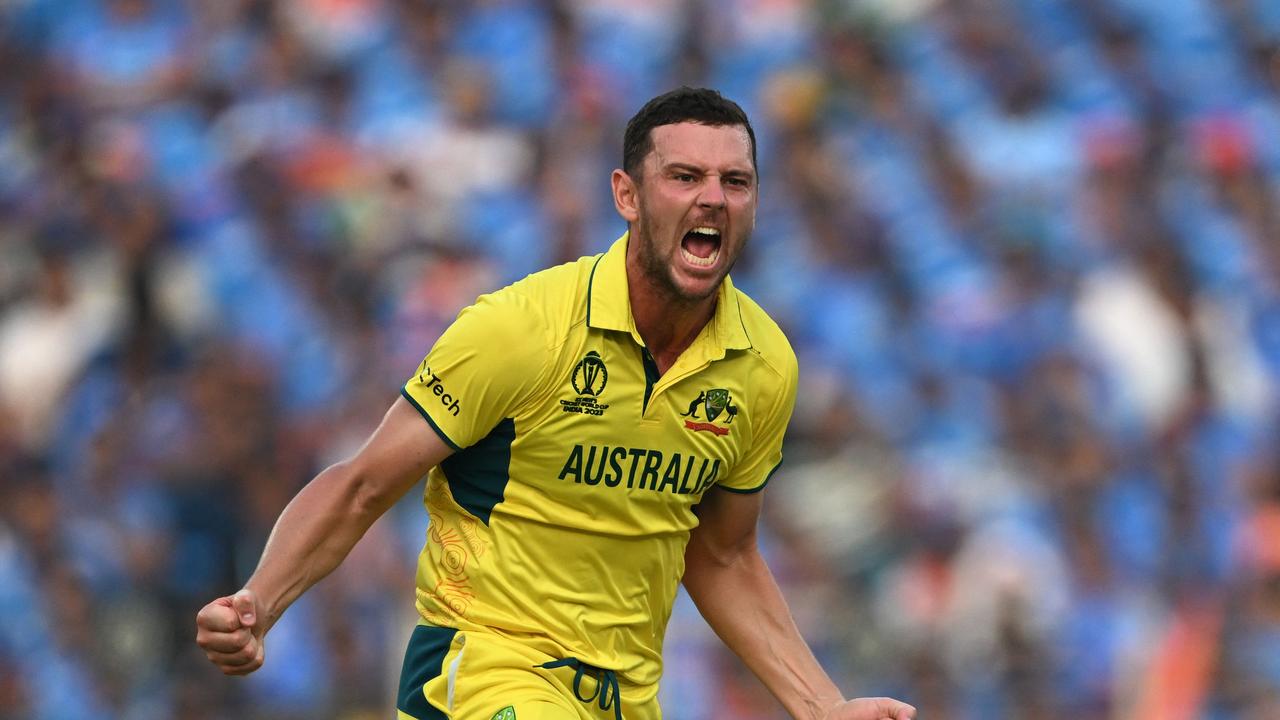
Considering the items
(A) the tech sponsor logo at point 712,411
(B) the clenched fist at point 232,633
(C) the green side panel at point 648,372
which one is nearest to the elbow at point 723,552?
(A) the tech sponsor logo at point 712,411

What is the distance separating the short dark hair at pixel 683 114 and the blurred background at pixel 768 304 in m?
3.95

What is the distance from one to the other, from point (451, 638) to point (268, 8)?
231 inches

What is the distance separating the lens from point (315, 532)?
4.20 meters

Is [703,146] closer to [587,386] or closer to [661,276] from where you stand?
[661,276]

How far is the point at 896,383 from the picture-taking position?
8.67 m

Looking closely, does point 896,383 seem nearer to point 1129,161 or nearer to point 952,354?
point 952,354

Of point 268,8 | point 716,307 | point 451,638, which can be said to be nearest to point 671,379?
point 716,307

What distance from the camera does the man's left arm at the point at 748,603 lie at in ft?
15.5

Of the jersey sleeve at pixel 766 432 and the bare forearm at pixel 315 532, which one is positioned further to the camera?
the jersey sleeve at pixel 766 432

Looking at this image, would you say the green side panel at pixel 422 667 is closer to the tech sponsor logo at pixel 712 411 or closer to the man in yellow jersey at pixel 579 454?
the man in yellow jersey at pixel 579 454

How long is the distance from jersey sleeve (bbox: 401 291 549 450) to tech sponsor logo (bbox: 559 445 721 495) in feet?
0.77

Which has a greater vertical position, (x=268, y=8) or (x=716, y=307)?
(x=268, y=8)

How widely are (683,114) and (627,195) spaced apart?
26 centimetres

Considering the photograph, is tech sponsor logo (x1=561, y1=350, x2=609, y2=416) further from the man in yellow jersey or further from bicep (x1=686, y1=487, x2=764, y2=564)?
bicep (x1=686, y1=487, x2=764, y2=564)
